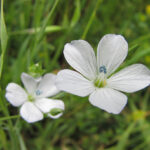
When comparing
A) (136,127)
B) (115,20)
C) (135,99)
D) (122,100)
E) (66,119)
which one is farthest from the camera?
(115,20)

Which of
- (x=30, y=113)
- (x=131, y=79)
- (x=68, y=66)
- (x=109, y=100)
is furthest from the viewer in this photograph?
(x=68, y=66)

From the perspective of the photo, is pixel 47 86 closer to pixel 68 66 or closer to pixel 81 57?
pixel 81 57

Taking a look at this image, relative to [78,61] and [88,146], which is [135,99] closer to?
[88,146]

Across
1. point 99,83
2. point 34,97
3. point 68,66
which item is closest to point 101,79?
point 99,83

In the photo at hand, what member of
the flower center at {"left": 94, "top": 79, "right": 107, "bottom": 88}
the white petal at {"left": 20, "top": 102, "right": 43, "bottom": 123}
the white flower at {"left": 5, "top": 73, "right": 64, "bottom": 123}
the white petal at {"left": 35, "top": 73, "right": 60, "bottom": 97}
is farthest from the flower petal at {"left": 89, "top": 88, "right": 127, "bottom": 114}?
A: the white petal at {"left": 35, "top": 73, "right": 60, "bottom": 97}

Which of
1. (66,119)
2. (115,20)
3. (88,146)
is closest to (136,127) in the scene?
(88,146)

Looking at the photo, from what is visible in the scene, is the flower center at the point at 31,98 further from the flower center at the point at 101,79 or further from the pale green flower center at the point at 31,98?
the flower center at the point at 101,79
